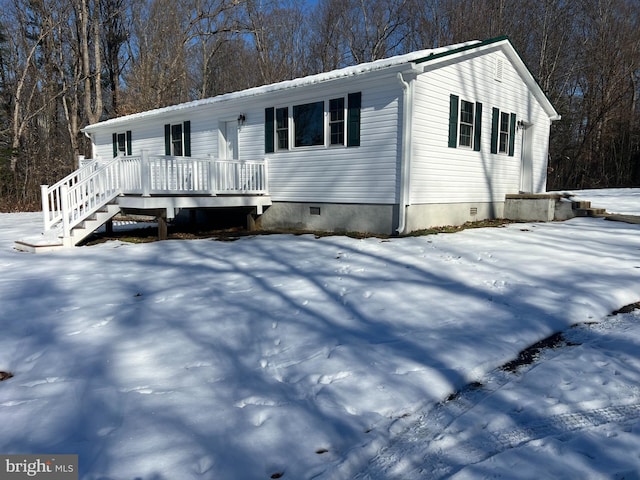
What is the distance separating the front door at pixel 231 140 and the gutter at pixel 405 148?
519 cm

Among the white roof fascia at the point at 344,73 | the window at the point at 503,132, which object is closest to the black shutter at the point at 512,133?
the window at the point at 503,132

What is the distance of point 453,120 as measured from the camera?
1016 cm

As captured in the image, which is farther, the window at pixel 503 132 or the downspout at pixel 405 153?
the window at pixel 503 132

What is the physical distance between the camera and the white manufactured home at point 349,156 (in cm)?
892

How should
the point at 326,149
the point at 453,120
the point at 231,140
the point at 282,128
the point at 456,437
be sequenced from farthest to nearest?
the point at 231,140
the point at 282,128
the point at 453,120
the point at 326,149
the point at 456,437

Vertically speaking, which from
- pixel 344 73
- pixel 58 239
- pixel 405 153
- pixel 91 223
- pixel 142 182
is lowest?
pixel 58 239

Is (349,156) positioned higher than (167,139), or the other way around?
(167,139)

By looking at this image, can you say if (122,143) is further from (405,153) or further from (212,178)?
(405,153)

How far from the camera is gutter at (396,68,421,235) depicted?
8.67 m

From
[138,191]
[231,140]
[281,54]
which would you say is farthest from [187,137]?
[281,54]

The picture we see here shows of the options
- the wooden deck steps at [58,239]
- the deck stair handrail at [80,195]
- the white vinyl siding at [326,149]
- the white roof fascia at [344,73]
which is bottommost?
the wooden deck steps at [58,239]

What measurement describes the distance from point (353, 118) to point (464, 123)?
9.99ft

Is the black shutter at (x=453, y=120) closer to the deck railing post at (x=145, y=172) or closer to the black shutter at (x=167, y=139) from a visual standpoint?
the deck railing post at (x=145, y=172)

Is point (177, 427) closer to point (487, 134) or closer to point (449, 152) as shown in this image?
point (449, 152)
